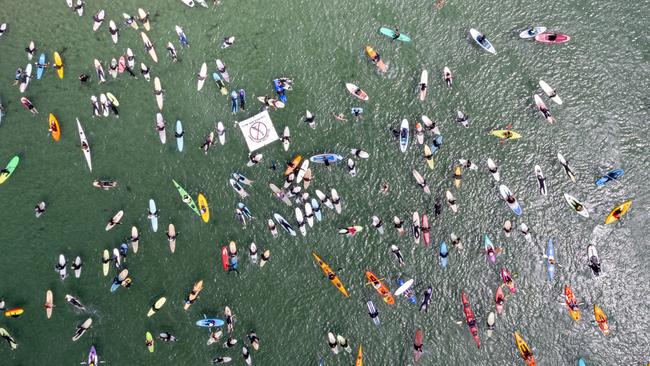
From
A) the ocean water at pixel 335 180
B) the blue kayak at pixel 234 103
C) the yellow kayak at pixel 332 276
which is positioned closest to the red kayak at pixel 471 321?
the ocean water at pixel 335 180

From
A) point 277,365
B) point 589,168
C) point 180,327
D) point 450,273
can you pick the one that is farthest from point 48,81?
point 589,168

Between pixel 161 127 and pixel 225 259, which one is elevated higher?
pixel 161 127

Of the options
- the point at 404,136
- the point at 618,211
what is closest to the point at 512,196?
the point at 618,211

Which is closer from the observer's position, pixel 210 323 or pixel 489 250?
pixel 489 250

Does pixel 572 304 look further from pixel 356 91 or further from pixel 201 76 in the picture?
pixel 201 76

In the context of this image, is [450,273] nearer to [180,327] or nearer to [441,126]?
[441,126]

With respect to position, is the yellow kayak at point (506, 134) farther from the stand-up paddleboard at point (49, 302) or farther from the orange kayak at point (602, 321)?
the stand-up paddleboard at point (49, 302)

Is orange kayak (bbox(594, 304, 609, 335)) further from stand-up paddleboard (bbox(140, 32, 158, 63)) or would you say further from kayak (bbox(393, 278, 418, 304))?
stand-up paddleboard (bbox(140, 32, 158, 63))
